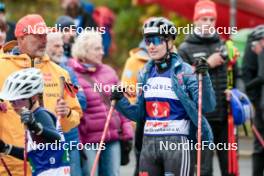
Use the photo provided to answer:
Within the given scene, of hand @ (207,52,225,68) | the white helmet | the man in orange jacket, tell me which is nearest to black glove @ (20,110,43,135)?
the white helmet

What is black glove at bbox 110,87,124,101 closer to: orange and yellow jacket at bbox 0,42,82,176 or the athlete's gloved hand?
orange and yellow jacket at bbox 0,42,82,176

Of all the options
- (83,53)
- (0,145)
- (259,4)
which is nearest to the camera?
(0,145)

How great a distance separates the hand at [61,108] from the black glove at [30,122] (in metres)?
1.38

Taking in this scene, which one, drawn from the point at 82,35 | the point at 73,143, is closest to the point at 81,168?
the point at 73,143

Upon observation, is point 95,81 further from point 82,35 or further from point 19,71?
point 19,71

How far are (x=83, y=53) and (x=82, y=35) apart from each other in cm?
21

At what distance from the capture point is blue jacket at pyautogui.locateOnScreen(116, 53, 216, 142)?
10031 mm

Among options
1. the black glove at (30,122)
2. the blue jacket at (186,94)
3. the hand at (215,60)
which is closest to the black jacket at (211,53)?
the hand at (215,60)

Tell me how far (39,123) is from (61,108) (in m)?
1.34

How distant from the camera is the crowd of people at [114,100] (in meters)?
8.89

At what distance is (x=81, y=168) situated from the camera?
11609 mm

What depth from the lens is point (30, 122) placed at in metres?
8.43

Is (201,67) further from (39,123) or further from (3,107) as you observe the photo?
(39,123)

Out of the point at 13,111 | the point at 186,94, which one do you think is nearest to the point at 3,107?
the point at 13,111
